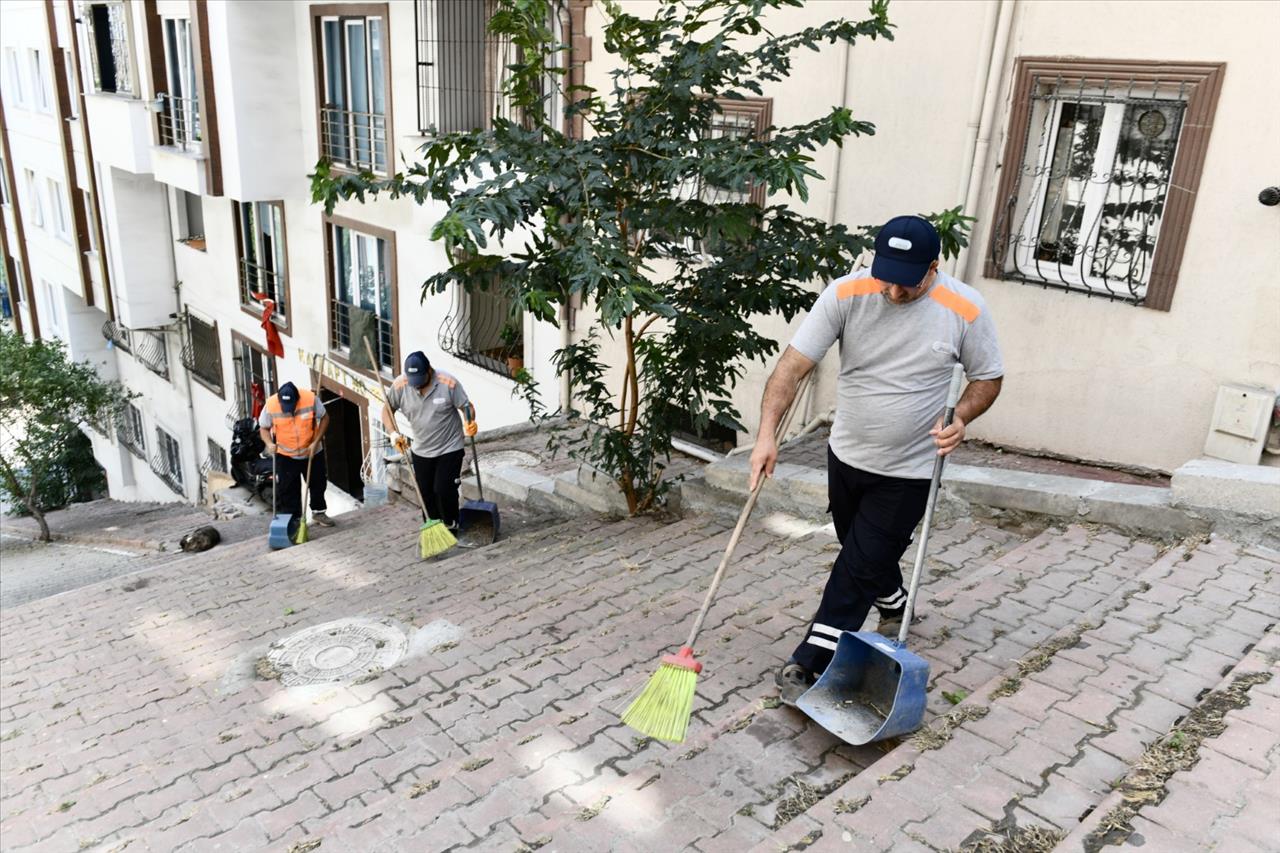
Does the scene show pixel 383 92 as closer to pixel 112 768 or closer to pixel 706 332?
pixel 706 332

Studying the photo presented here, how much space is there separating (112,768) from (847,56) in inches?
271

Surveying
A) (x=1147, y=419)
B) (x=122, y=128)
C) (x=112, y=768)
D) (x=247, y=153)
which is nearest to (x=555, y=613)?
(x=112, y=768)

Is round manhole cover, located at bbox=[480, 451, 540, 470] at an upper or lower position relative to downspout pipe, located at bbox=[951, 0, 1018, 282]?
lower

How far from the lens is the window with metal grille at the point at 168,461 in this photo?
2027cm

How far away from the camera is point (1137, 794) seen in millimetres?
2789

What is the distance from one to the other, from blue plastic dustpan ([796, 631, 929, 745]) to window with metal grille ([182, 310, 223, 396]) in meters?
16.4

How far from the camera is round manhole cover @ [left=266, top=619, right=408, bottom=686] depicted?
5203 mm

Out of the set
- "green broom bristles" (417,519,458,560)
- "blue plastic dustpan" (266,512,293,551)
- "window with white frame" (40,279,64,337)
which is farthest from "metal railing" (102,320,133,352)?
"green broom bristles" (417,519,458,560)

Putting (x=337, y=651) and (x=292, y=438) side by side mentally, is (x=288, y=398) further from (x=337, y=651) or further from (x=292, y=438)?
(x=337, y=651)

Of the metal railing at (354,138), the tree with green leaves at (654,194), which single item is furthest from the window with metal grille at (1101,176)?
the metal railing at (354,138)

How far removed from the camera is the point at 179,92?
15.3m

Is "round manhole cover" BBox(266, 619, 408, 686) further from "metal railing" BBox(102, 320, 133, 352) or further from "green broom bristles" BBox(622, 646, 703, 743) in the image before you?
"metal railing" BBox(102, 320, 133, 352)

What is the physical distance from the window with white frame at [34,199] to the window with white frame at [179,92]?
9.04m

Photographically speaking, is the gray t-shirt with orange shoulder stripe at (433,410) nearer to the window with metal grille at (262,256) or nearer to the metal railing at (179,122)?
the window with metal grille at (262,256)
